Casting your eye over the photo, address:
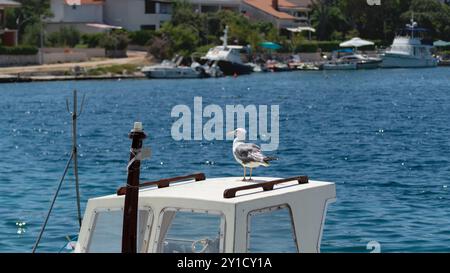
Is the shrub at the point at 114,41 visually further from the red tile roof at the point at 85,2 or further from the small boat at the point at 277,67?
the small boat at the point at 277,67

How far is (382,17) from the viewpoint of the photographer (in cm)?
17850

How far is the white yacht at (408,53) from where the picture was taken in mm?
161250

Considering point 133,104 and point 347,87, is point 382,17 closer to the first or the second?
point 347,87

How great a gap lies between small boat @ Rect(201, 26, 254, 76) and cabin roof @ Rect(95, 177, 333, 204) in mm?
123744

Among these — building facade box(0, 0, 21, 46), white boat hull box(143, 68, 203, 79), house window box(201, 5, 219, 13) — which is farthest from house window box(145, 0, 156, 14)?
building facade box(0, 0, 21, 46)

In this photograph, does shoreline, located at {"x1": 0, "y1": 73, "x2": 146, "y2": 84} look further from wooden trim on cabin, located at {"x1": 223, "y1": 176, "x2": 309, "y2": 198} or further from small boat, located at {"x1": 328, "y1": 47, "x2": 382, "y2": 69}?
wooden trim on cabin, located at {"x1": 223, "y1": 176, "x2": 309, "y2": 198}

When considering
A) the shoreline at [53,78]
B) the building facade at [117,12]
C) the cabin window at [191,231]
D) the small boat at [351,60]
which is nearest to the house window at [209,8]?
the building facade at [117,12]

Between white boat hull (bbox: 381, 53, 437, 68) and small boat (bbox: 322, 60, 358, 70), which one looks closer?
small boat (bbox: 322, 60, 358, 70)

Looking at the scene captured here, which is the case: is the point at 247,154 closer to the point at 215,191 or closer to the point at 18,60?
the point at 215,191

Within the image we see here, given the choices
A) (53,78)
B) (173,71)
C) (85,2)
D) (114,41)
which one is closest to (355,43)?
(85,2)

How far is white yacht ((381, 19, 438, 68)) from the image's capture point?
16125 cm

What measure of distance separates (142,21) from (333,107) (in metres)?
66.6

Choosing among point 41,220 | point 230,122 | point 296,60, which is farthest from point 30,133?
point 296,60

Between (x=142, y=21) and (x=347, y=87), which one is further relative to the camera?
(x=142, y=21)
